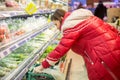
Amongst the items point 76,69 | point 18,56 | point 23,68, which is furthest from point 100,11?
point 23,68

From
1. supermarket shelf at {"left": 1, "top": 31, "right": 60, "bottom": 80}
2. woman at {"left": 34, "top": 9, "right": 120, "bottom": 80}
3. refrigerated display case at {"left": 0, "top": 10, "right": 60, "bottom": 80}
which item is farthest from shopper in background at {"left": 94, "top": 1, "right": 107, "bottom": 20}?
woman at {"left": 34, "top": 9, "right": 120, "bottom": 80}

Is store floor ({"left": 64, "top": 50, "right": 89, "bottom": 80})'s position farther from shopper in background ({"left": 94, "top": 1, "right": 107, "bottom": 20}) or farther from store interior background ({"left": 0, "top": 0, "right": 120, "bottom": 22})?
shopper in background ({"left": 94, "top": 1, "right": 107, "bottom": 20})

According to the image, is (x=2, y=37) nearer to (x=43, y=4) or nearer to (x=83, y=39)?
(x=83, y=39)

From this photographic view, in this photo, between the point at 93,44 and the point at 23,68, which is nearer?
the point at 93,44

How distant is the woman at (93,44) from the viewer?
8.30 ft

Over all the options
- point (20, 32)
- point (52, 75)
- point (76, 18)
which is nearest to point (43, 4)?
point (20, 32)

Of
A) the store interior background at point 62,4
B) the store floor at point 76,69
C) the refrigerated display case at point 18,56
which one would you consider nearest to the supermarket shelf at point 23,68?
the refrigerated display case at point 18,56

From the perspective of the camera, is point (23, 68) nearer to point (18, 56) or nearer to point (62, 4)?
point (18, 56)

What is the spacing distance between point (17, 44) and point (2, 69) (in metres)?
0.32

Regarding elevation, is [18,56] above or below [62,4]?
below

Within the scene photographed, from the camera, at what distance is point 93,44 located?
2.58m

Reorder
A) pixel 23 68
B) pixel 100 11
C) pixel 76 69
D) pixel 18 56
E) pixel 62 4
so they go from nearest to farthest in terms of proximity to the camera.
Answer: pixel 23 68, pixel 18 56, pixel 76 69, pixel 62 4, pixel 100 11

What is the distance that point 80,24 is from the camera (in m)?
2.60

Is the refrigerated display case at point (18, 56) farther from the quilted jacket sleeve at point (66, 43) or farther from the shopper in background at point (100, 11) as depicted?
the shopper in background at point (100, 11)
